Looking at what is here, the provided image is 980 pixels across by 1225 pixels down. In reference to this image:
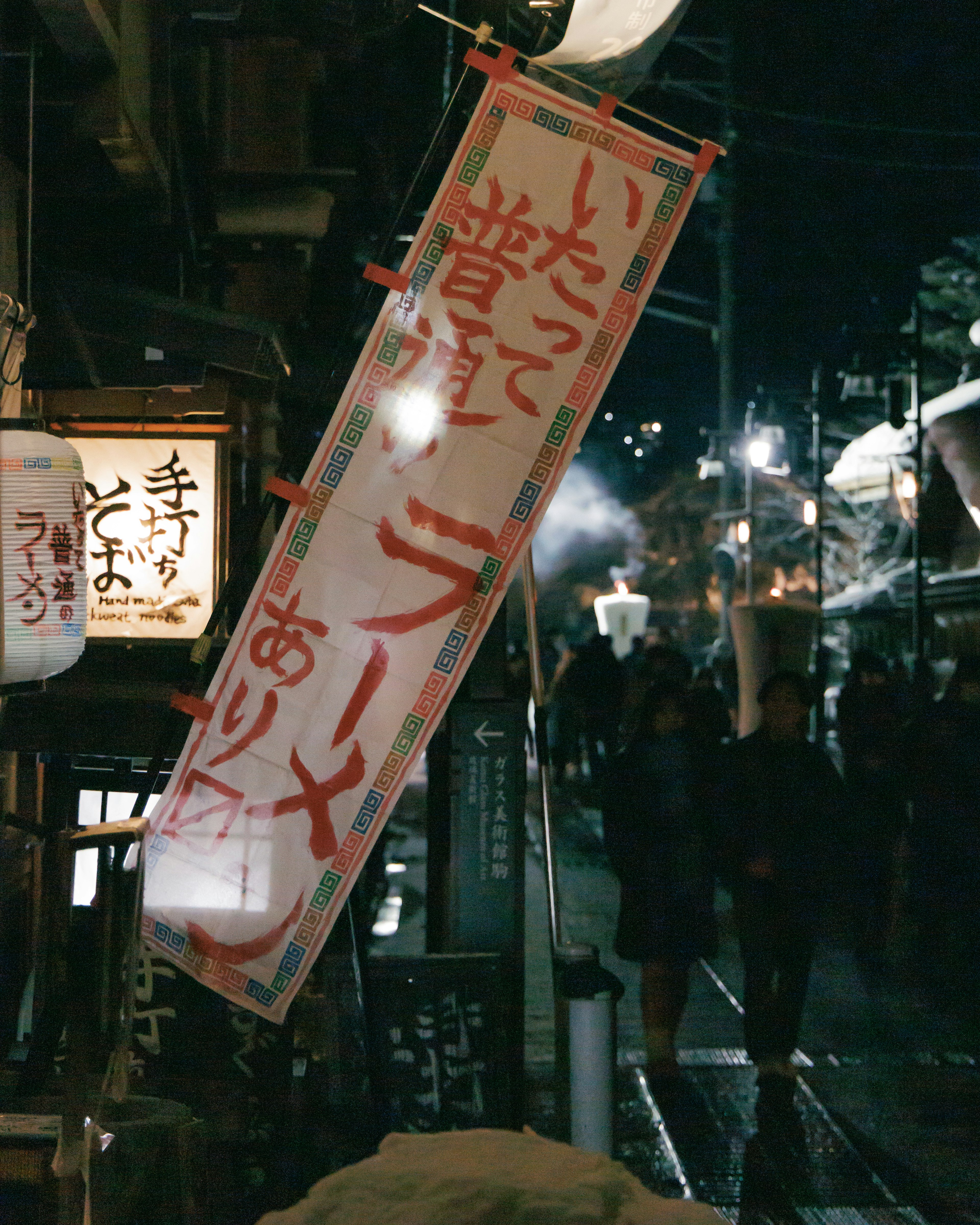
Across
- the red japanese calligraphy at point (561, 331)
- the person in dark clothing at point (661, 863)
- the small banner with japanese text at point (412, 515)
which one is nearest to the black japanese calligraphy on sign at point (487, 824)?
the person in dark clothing at point (661, 863)

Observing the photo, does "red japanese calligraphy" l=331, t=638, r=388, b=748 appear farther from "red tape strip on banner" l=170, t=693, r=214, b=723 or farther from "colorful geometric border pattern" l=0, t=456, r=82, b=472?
"colorful geometric border pattern" l=0, t=456, r=82, b=472

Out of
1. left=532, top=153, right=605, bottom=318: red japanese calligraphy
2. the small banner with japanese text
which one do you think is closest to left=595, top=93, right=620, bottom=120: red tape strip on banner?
the small banner with japanese text

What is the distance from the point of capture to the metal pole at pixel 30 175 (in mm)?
5281

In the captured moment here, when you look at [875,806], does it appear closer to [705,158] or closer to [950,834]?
[950,834]

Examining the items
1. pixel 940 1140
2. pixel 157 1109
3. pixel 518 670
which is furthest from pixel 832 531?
pixel 157 1109

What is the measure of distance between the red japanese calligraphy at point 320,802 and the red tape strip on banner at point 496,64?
271 centimetres

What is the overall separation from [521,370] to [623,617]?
19.7 m

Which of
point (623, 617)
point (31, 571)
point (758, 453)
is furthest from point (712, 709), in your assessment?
point (758, 453)

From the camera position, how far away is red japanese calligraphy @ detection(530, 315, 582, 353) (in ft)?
13.6

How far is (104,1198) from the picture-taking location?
139 inches

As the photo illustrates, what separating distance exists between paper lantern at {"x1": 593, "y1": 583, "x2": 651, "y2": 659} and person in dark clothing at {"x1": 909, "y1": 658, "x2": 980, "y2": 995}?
14104mm

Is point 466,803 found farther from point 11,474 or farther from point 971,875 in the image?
point 971,875

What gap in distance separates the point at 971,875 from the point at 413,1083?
615cm

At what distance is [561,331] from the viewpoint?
4145mm
